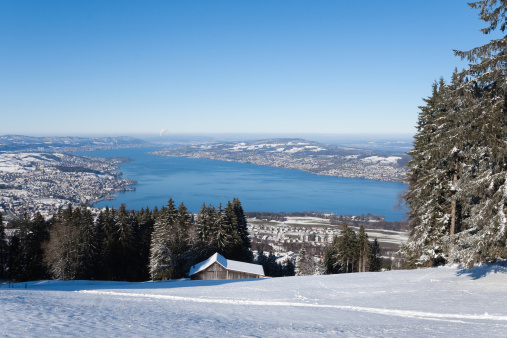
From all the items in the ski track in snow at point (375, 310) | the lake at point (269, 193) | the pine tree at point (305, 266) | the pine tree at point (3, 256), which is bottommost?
the lake at point (269, 193)

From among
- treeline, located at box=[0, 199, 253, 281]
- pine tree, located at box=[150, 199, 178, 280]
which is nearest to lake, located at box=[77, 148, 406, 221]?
treeline, located at box=[0, 199, 253, 281]

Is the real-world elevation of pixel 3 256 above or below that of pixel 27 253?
below

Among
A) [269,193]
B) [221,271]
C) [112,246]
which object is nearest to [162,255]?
[112,246]

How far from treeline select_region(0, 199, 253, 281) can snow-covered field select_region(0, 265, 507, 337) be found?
14971 millimetres

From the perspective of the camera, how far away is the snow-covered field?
6.44 m

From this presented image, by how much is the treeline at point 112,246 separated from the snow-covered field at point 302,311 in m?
15.0

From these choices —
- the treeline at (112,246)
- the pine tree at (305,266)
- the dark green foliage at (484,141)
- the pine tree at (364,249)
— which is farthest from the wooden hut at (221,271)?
the dark green foliage at (484,141)

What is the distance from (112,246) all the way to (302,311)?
2343 cm

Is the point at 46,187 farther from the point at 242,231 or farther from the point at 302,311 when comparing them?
the point at 302,311

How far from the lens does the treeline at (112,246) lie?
25562 mm

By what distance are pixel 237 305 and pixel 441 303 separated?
6377mm

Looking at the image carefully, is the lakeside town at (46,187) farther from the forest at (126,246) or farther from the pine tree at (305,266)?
the pine tree at (305,266)

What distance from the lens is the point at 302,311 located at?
9.62m

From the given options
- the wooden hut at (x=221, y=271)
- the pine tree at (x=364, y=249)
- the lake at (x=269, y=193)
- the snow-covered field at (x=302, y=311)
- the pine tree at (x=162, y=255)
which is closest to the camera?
the snow-covered field at (x=302, y=311)
